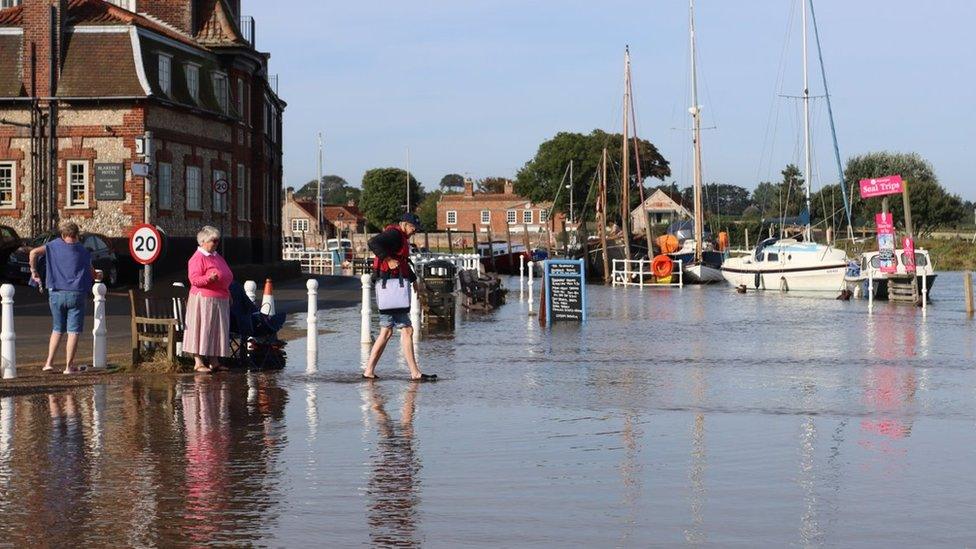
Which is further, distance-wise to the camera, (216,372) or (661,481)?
(216,372)

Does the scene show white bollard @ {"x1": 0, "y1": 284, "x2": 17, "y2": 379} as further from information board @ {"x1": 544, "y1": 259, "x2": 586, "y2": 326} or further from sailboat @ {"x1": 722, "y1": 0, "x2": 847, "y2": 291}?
sailboat @ {"x1": 722, "y1": 0, "x2": 847, "y2": 291}

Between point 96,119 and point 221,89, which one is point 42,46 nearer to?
point 96,119

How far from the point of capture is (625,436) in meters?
10.9

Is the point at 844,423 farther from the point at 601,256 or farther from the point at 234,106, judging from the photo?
the point at 601,256

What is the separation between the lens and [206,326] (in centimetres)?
1545

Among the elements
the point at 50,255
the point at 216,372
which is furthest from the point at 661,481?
the point at 50,255

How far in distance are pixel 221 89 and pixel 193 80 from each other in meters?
2.31

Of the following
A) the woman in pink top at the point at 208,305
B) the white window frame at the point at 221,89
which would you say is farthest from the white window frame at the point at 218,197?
the woman in pink top at the point at 208,305

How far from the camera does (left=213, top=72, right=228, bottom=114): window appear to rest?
4878cm

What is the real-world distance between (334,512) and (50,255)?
905cm

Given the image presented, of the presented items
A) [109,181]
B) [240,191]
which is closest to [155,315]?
[109,181]

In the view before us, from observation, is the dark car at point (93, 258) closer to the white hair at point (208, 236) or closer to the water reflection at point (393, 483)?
the white hair at point (208, 236)

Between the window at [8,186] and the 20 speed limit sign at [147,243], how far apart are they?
26.4m

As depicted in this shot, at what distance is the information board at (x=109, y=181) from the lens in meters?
43.6
